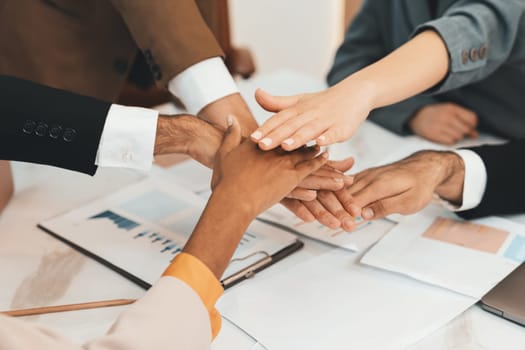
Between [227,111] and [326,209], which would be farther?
[227,111]

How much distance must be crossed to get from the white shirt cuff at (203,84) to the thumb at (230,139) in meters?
0.22

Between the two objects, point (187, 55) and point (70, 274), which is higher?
point (187, 55)

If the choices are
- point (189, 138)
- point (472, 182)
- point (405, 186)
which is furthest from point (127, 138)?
point (472, 182)

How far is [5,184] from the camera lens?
3.92 feet

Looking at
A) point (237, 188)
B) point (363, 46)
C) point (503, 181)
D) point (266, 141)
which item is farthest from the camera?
point (363, 46)

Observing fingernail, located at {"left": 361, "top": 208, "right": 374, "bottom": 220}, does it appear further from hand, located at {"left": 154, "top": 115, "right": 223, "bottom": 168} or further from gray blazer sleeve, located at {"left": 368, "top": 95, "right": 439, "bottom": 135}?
gray blazer sleeve, located at {"left": 368, "top": 95, "right": 439, "bottom": 135}

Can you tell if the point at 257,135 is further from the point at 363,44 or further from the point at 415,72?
the point at 363,44

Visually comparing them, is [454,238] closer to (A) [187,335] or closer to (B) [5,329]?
(A) [187,335]

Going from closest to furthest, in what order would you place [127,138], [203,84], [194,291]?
[194,291] → [127,138] → [203,84]

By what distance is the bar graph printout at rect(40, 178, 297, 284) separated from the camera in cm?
100

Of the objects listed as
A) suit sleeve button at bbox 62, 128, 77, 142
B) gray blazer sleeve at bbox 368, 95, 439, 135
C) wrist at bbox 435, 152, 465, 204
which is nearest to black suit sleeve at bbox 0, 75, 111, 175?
suit sleeve button at bbox 62, 128, 77, 142

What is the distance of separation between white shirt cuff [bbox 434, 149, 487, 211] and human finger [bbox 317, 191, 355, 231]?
19 centimetres

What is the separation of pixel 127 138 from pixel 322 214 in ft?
1.11

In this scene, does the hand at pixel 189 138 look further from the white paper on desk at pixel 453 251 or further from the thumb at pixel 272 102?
the white paper on desk at pixel 453 251
